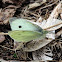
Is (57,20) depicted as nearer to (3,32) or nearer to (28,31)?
(28,31)

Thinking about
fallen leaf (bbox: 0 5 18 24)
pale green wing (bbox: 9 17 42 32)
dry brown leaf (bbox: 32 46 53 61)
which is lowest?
dry brown leaf (bbox: 32 46 53 61)

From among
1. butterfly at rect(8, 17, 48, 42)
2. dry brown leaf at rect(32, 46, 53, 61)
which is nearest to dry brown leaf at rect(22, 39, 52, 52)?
dry brown leaf at rect(32, 46, 53, 61)

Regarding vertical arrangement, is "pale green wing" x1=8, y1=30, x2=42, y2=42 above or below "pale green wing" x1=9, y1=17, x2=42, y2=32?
below

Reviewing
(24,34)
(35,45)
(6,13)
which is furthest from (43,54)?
(6,13)

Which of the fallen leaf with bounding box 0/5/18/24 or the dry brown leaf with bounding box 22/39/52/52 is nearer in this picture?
the dry brown leaf with bounding box 22/39/52/52

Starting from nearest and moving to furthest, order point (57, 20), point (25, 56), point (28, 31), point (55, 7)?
point (28, 31)
point (25, 56)
point (57, 20)
point (55, 7)

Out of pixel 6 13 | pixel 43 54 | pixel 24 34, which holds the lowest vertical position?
pixel 43 54

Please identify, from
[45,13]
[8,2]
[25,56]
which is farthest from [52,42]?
[8,2]

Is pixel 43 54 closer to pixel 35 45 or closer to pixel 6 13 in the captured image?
pixel 35 45

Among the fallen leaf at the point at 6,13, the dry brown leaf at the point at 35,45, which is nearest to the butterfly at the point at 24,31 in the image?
the dry brown leaf at the point at 35,45

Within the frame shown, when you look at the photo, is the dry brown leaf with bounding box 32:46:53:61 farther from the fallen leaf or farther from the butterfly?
the fallen leaf

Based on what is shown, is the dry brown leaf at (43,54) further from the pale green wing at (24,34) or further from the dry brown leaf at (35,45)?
the pale green wing at (24,34)
